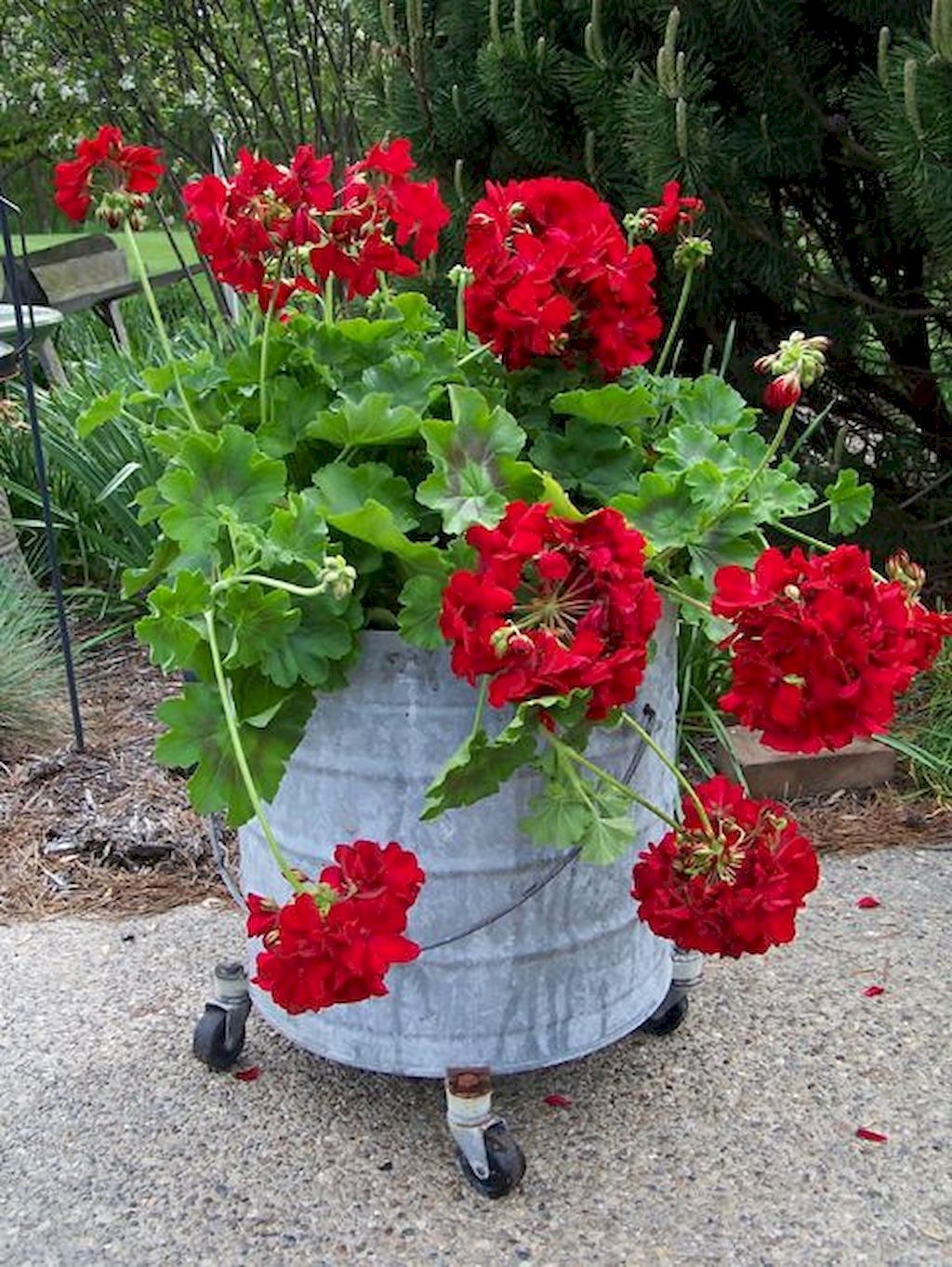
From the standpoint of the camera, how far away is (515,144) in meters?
3.12

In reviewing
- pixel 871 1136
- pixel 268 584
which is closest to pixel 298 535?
pixel 268 584

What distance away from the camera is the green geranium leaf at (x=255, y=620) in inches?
57.6

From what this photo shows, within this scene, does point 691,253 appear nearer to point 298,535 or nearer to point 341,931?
point 298,535

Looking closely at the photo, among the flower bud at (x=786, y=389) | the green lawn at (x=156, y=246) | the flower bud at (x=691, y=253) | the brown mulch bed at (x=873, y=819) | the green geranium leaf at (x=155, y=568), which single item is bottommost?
the green lawn at (x=156, y=246)

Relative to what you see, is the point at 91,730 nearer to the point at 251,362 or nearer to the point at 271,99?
the point at 251,362

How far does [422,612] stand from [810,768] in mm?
1572

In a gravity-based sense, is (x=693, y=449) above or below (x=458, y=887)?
above

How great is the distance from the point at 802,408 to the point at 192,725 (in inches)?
99.4

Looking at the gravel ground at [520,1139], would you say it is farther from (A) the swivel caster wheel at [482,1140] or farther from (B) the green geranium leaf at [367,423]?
(B) the green geranium leaf at [367,423]

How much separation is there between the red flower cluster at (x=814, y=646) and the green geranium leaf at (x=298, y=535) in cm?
41

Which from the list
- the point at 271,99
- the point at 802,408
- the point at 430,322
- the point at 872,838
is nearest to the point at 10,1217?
the point at 430,322

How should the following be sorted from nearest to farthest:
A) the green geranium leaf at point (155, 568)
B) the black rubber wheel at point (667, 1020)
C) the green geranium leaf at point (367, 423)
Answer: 1. the green geranium leaf at point (367, 423)
2. the green geranium leaf at point (155, 568)
3. the black rubber wheel at point (667, 1020)

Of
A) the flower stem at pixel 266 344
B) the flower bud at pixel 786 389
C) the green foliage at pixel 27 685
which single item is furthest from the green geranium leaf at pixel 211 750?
the green foliage at pixel 27 685

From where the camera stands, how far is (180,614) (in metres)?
1.51
